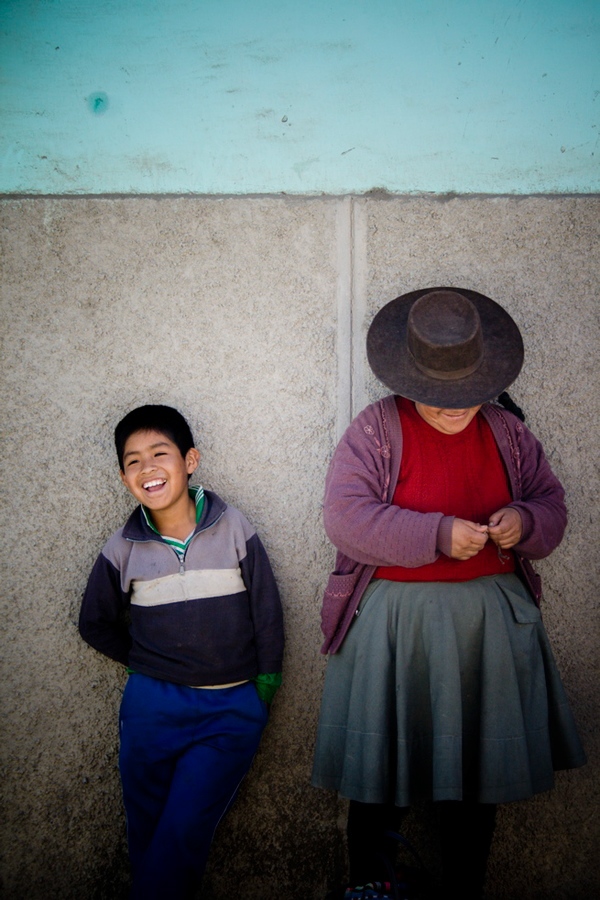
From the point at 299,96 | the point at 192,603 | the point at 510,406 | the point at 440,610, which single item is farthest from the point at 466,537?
the point at 299,96

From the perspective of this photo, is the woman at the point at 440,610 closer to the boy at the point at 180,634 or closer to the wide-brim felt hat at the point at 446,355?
the wide-brim felt hat at the point at 446,355

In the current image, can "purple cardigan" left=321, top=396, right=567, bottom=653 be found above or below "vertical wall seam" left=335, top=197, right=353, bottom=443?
below

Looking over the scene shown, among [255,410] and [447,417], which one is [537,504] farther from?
[255,410]

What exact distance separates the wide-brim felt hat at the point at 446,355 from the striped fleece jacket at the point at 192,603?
77cm

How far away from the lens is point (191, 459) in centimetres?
234

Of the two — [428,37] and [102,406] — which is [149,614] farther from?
[428,37]

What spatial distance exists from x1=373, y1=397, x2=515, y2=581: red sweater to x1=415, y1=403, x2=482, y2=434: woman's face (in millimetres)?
18

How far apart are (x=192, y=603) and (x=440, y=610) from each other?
811mm

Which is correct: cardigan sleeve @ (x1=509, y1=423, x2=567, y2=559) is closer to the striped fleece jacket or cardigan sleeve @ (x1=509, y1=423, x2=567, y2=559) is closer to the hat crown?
the hat crown

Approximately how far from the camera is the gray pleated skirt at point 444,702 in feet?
6.15

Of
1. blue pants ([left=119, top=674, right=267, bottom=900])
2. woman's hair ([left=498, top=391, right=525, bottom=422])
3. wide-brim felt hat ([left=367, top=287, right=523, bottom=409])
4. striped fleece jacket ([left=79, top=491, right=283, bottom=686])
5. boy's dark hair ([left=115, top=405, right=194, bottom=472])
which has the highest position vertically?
wide-brim felt hat ([left=367, top=287, right=523, bottom=409])

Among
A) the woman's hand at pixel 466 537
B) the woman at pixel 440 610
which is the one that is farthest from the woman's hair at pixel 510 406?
the woman's hand at pixel 466 537

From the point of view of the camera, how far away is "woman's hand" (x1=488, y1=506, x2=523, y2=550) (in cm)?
190

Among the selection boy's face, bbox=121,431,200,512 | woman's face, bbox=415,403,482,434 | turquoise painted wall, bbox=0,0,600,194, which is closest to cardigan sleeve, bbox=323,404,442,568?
woman's face, bbox=415,403,482,434
